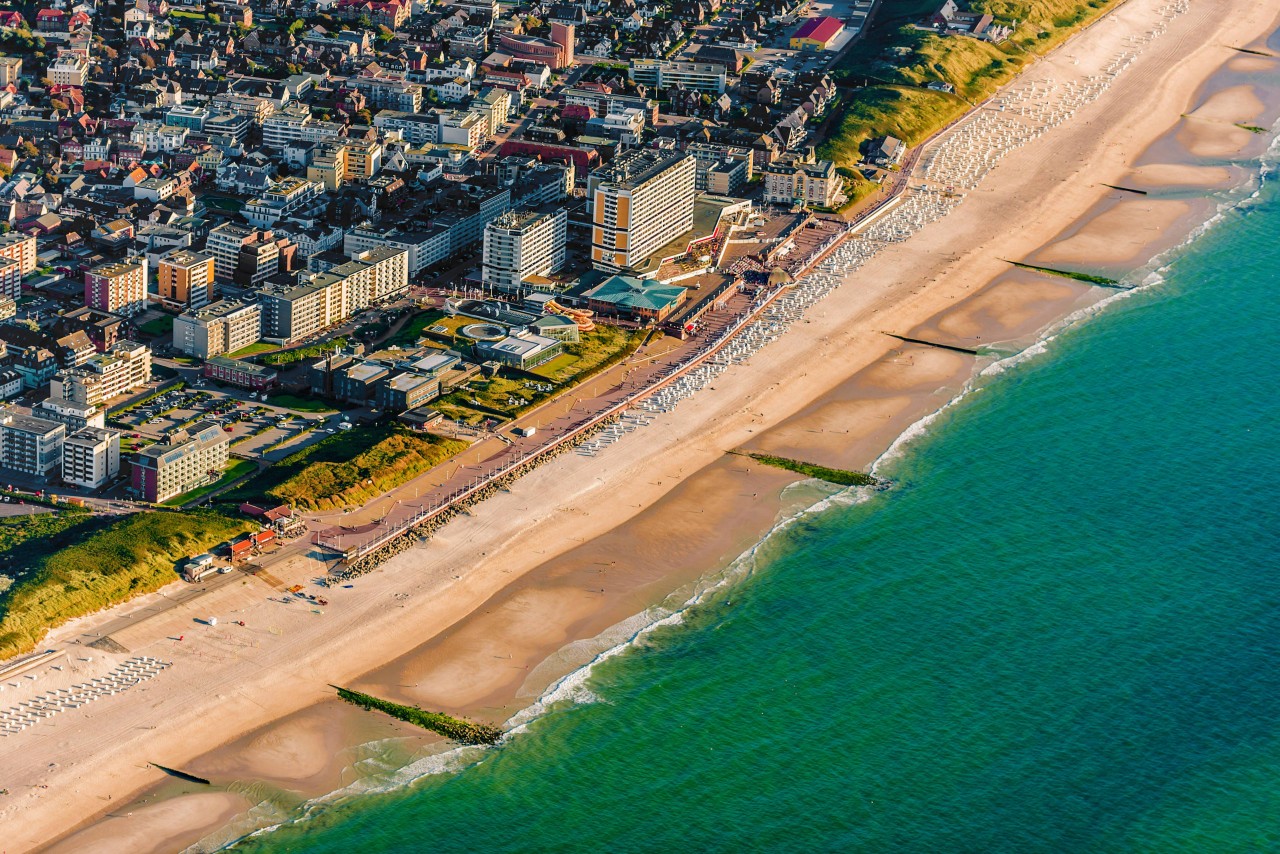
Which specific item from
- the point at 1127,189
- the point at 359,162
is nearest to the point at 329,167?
the point at 359,162

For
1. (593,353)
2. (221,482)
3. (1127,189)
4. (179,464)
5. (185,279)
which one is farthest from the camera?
(1127,189)

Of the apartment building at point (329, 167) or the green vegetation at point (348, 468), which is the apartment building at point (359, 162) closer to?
the apartment building at point (329, 167)

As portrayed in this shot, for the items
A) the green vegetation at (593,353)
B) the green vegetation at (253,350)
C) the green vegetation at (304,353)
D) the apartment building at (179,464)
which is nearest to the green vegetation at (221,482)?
the apartment building at (179,464)

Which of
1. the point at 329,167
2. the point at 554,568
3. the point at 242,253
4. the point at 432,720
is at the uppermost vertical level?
the point at 329,167

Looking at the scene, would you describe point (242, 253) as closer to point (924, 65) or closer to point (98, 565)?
point (98, 565)

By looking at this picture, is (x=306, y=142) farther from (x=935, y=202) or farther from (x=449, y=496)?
(x=449, y=496)

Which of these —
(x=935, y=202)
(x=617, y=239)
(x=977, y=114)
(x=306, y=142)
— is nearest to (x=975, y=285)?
(x=935, y=202)
